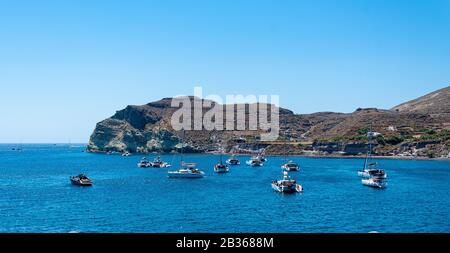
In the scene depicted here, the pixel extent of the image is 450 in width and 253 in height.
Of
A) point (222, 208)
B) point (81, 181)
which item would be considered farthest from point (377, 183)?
point (81, 181)

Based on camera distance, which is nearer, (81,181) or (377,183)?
(377,183)

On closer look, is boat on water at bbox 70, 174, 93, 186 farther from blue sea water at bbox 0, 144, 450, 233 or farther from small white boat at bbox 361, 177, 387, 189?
small white boat at bbox 361, 177, 387, 189

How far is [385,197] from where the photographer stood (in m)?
64.8

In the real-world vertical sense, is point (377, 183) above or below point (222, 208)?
above

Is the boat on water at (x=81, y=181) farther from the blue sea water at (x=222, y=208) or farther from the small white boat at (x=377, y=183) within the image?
the small white boat at (x=377, y=183)

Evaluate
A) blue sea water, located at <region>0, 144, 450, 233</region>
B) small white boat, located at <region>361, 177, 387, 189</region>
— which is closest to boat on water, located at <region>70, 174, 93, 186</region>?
blue sea water, located at <region>0, 144, 450, 233</region>

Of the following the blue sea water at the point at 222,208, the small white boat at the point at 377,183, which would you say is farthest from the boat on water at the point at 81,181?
the small white boat at the point at 377,183

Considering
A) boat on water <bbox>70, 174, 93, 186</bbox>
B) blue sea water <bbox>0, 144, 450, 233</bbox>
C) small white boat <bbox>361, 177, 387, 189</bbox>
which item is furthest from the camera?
boat on water <bbox>70, 174, 93, 186</bbox>

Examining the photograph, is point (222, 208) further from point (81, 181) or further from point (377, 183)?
point (81, 181)

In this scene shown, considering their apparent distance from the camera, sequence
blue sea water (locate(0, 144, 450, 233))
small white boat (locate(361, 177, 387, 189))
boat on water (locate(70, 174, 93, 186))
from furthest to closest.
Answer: boat on water (locate(70, 174, 93, 186)), small white boat (locate(361, 177, 387, 189)), blue sea water (locate(0, 144, 450, 233))

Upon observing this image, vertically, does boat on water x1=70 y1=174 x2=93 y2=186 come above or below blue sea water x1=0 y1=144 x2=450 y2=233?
above

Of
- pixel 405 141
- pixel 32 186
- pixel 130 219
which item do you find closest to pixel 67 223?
pixel 130 219
